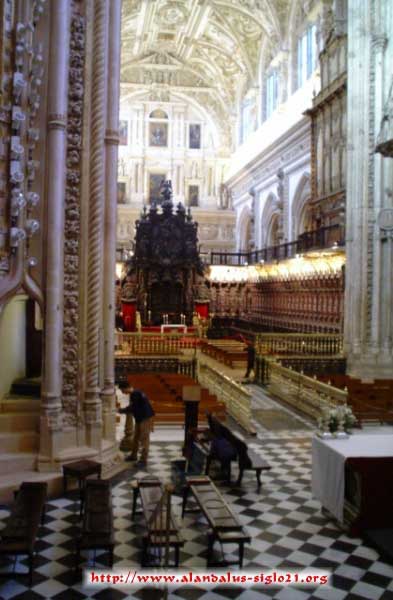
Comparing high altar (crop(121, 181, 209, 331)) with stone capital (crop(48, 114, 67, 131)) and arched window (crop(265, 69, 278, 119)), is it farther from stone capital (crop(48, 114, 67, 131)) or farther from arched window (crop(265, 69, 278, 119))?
stone capital (crop(48, 114, 67, 131))

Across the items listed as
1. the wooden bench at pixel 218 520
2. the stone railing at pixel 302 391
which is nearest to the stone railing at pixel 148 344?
the stone railing at pixel 302 391

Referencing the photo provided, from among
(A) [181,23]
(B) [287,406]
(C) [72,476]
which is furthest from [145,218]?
(C) [72,476]

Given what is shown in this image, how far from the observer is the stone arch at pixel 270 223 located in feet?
113

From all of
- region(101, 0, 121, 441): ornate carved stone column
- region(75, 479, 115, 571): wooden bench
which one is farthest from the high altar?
→ region(75, 479, 115, 571): wooden bench

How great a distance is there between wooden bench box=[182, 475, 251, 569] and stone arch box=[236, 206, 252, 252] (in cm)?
3397

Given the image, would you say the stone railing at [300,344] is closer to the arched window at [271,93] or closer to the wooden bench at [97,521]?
the wooden bench at [97,521]

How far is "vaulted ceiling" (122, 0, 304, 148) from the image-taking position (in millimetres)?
33531

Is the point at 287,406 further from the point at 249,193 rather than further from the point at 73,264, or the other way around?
the point at 249,193

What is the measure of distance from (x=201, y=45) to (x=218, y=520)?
38098mm

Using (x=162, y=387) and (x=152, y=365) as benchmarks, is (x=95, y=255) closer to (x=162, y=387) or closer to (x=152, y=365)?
(x=162, y=387)

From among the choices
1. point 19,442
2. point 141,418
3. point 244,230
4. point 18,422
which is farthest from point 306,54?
point 19,442

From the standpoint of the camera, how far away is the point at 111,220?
9.33 meters

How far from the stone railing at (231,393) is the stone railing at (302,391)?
139cm

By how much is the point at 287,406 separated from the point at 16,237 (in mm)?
8937
